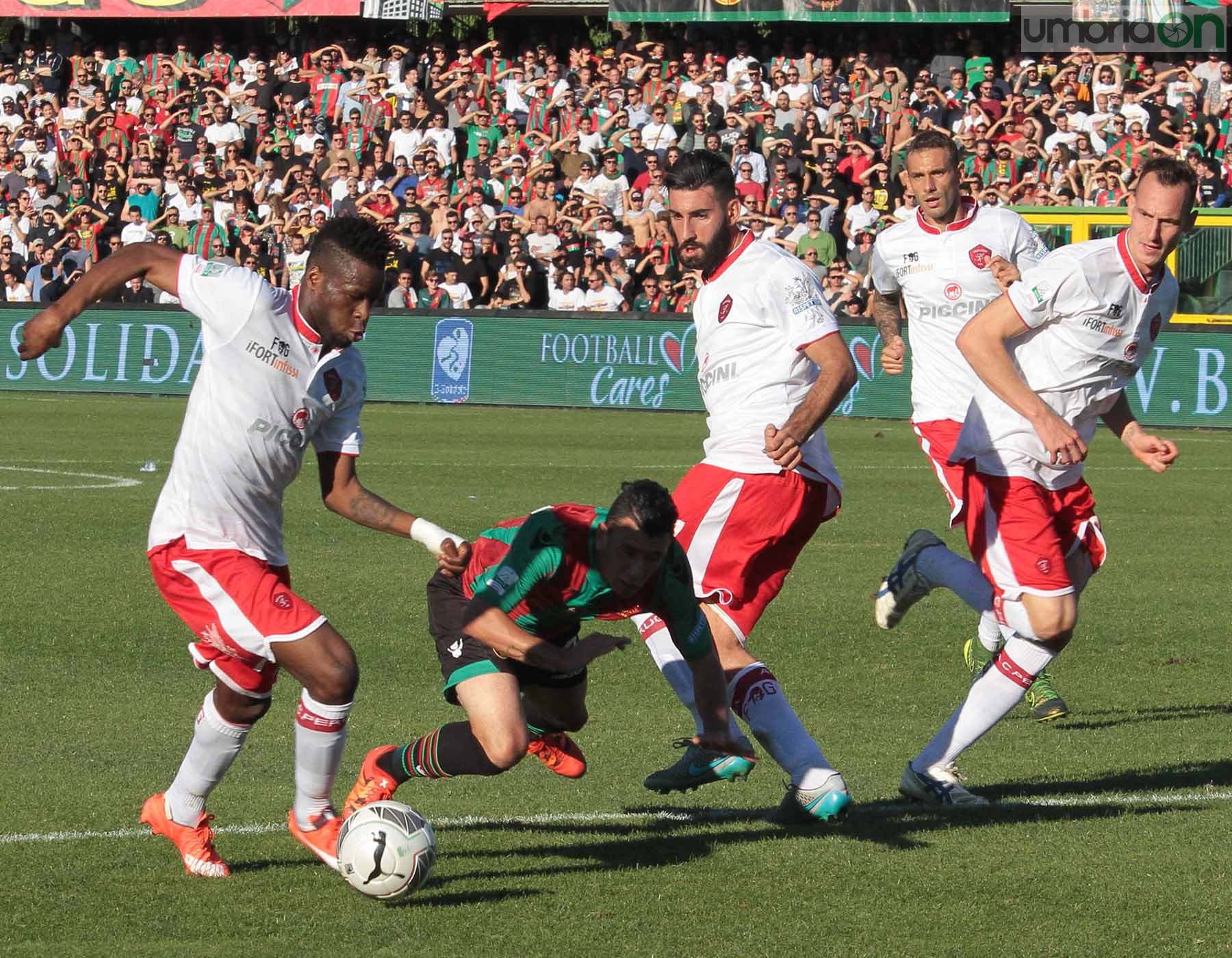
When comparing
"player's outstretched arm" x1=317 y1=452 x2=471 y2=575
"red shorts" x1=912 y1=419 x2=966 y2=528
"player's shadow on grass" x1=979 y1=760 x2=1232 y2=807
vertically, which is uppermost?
"player's outstretched arm" x1=317 y1=452 x2=471 y2=575

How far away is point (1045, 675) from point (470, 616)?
4.23 meters

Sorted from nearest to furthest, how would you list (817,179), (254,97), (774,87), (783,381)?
(783,381) → (817,179) → (774,87) → (254,97)

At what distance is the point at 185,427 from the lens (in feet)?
→ 19.1

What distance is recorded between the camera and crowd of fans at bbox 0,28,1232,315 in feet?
90.2

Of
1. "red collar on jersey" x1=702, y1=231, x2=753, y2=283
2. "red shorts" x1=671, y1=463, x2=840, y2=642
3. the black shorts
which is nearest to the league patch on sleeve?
"red collar on jersey" x1=702, y1=231, x2=753, y2=283

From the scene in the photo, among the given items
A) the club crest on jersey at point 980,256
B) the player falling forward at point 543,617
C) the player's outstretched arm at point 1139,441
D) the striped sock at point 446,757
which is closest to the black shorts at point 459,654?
the player falling forward at point 543,617

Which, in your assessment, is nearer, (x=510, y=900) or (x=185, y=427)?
(x=510, y=900)

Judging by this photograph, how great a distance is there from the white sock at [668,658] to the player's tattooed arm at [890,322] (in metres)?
2.13

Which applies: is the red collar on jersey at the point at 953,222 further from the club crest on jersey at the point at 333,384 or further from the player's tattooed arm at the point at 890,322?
the club crest on jersey at the point at 333,384

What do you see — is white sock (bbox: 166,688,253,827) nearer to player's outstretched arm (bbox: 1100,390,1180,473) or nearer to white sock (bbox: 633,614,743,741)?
white sock (bbox: 633,614,743,741)

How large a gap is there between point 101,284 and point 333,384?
756 mm

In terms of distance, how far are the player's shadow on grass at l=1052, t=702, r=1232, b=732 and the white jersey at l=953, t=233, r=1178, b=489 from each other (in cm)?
158

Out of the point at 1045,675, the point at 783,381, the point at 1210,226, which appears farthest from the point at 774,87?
the point at 783,381

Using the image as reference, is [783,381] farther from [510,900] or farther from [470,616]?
[510,900]
